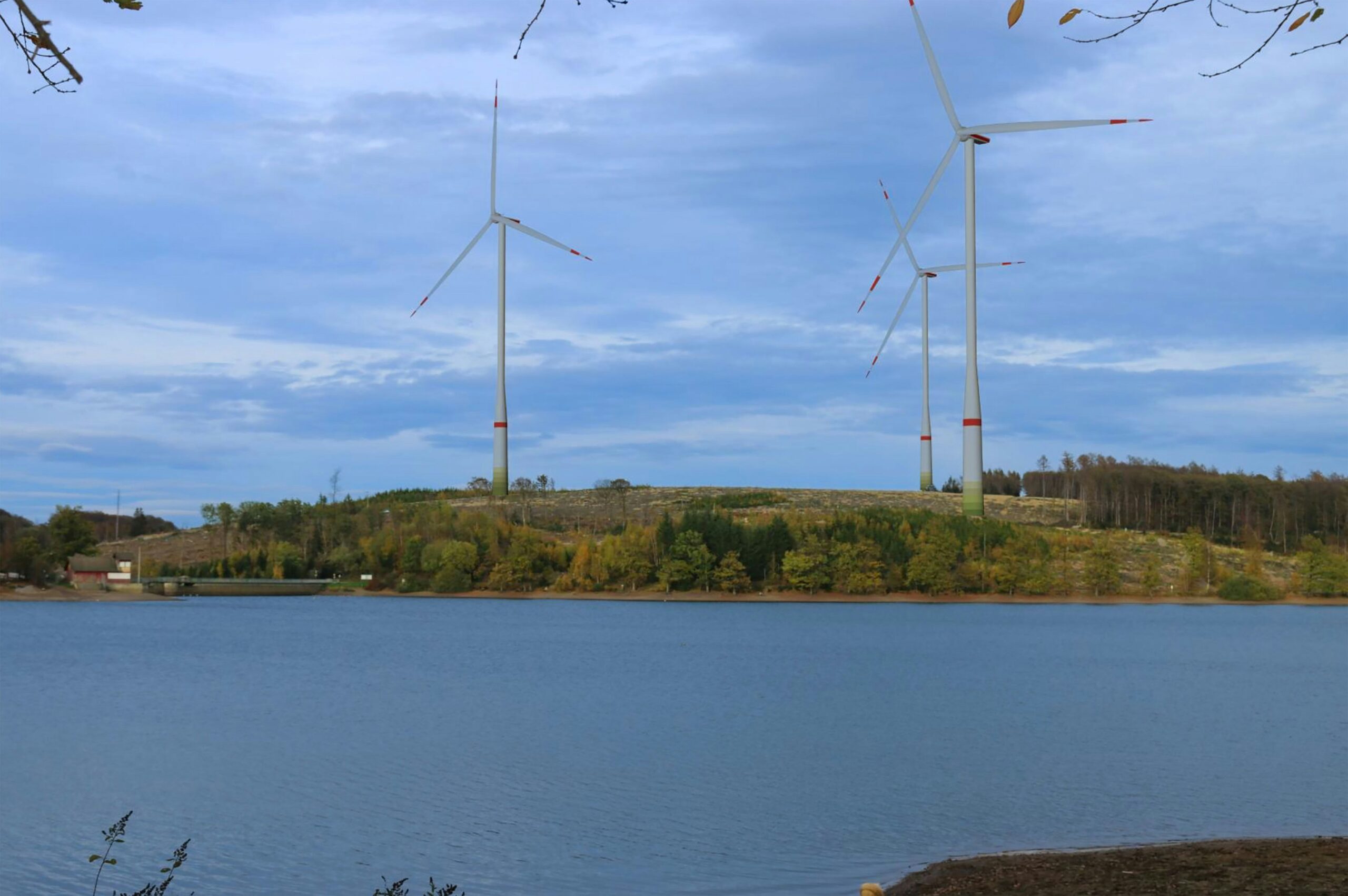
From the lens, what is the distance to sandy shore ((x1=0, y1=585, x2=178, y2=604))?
6265 inches

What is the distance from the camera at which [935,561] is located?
147 metres

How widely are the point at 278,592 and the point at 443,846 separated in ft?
528

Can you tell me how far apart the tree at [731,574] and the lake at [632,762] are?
7238 centimetres

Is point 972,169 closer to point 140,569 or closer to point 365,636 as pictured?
point 365,636

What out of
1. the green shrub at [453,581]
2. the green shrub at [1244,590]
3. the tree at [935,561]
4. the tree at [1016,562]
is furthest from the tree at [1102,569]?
the green shrub at [453,581]

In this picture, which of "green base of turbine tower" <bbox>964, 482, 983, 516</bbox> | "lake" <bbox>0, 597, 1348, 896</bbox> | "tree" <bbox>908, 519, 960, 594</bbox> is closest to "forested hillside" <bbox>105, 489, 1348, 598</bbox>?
"tree" <bbox>908, 519, 960, 594</bbox>

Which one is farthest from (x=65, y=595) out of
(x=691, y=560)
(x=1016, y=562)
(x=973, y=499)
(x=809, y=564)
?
(x=973, y=499)

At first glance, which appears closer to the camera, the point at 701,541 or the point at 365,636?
the point at 365,636

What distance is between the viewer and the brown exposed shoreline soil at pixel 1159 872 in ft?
52.4

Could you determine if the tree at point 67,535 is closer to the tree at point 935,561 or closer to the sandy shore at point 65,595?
the sandy shore at point 65,595

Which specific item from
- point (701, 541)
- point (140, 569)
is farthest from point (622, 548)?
point (140, 569)

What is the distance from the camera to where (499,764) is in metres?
33.0

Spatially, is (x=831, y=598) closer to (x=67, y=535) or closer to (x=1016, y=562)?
(x=1016, y=562)

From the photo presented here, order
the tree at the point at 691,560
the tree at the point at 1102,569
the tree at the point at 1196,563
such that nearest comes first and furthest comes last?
the tree at the point at 1102,569 < the tree at the point at 1196,563 < the tree at the point at 691,560
